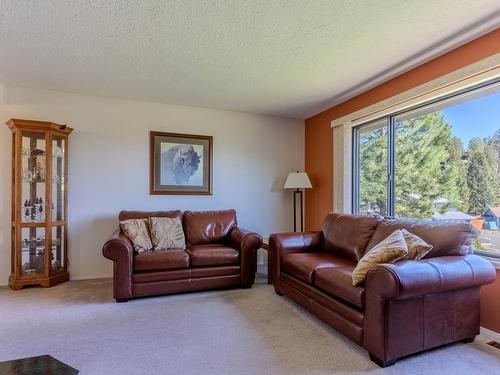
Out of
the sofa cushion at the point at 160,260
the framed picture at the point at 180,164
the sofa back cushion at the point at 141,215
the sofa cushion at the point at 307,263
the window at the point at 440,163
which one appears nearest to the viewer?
the window at the point at 440,163

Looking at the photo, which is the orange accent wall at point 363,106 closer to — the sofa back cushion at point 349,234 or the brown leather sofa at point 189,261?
the sofa back cushion at point 349,234

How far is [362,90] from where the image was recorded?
3.59 metres

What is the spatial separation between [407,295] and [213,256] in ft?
6.76

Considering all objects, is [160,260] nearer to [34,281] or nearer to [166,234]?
[166,234]

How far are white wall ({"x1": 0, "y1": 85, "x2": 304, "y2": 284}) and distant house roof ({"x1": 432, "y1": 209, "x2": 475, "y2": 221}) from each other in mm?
2345

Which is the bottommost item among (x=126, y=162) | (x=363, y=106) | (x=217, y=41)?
(x=126, y=162)

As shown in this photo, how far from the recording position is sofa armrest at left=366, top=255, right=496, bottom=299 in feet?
5.93

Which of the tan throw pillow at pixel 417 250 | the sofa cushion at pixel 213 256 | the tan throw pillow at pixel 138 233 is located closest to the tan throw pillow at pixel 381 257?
the tan throw pillow at pixel 417 250

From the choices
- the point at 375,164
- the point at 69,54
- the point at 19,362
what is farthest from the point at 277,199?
the point at 19,362

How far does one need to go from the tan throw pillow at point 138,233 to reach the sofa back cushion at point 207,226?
56 cm

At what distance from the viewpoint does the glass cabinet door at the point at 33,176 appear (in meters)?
3.48

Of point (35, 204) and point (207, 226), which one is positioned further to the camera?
point (207, 226)

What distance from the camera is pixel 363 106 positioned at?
12.0 feet

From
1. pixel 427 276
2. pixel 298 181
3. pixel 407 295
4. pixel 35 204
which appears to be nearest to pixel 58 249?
pixel 35 204
